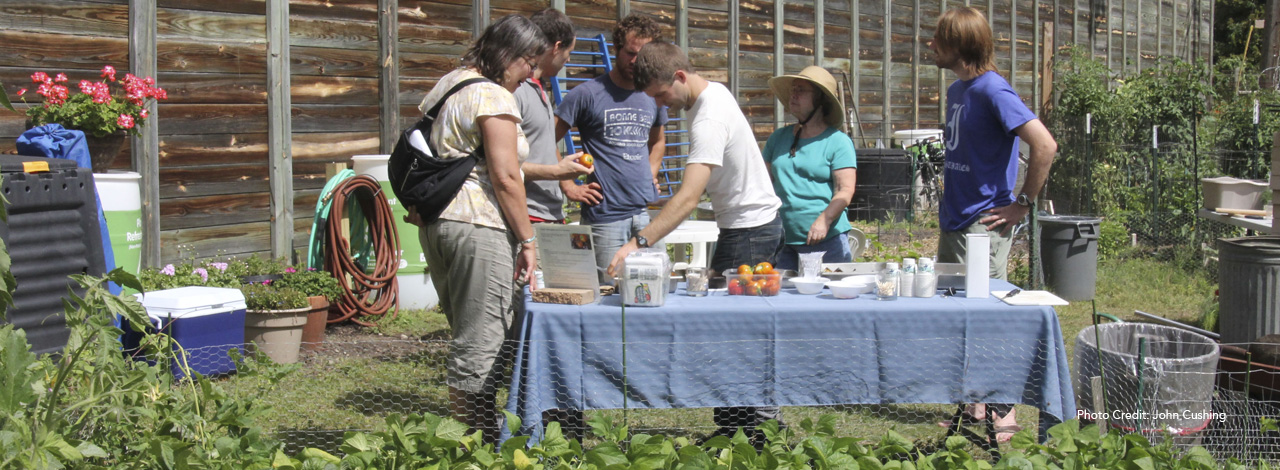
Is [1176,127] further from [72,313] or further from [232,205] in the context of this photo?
[72,313]

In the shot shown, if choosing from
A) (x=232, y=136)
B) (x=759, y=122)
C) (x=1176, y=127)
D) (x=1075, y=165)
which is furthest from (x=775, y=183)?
(x=1176, y=127)

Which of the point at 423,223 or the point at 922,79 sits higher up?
the point at 922,79

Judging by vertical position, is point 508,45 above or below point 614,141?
above

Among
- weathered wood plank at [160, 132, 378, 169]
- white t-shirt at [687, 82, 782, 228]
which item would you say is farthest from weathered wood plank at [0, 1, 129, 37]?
white t-shirt at [687, 82, 782, 228]

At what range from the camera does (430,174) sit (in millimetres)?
3414

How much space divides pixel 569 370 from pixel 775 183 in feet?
4.94

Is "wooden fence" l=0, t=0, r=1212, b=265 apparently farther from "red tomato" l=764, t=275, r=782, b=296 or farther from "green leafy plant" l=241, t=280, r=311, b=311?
"red tomato" l=764, t=275, r=782, b=296

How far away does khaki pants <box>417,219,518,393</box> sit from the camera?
11.3 ft

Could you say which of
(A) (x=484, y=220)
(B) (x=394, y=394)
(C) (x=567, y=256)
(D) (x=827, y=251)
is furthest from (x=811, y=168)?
(B) (x=394, y=394)

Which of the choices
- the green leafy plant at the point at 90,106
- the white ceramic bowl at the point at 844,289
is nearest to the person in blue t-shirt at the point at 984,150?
the white ceramic bowl at the point at 844,289

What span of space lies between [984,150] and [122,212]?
3.94 m

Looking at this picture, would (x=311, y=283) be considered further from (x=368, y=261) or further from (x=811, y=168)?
(x=811, y=168)

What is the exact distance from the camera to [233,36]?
20.1 ft

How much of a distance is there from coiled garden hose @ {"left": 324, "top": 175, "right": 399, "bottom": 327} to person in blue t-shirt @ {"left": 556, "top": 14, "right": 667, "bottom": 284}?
6.98 feet
